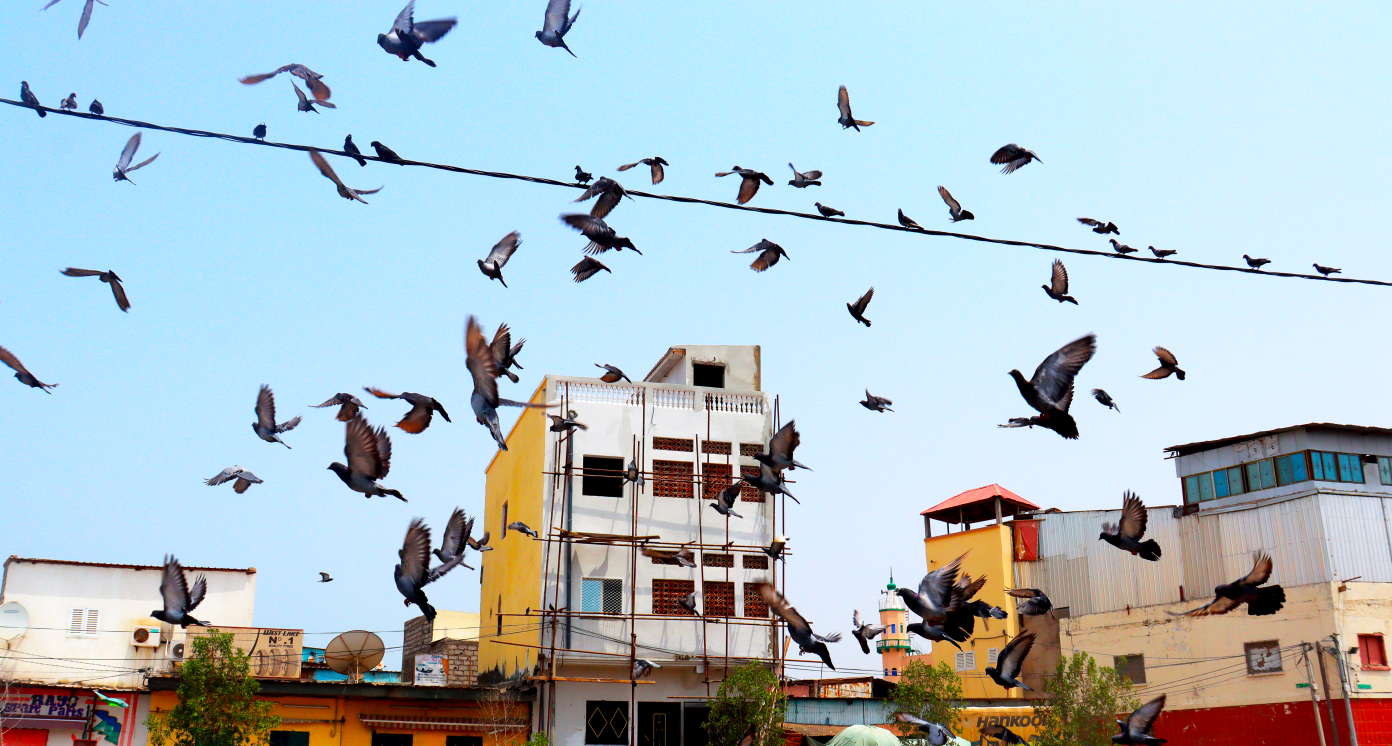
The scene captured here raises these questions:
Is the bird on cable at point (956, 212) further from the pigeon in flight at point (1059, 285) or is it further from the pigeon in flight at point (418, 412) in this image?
the pigeon in flight at point (418, 412)

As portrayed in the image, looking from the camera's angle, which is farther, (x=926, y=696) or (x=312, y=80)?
(x=926, y=696)

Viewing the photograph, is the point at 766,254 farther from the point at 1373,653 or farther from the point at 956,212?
the point at 1373,653

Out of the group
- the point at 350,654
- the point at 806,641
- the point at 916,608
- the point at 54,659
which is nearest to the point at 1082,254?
the point at 916,608

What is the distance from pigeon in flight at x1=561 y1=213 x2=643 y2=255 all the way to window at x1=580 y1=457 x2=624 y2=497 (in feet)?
61.4

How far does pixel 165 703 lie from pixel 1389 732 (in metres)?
30.6

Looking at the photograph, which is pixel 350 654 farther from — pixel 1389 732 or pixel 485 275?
pixel 1389 732

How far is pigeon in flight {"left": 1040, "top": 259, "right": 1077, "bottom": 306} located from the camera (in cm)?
1279

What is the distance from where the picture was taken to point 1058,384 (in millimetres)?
11289

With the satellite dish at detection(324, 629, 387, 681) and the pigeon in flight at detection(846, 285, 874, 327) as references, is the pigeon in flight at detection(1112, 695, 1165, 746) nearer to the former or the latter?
the pigeon in flight at detection(846, 285, 874, 327)

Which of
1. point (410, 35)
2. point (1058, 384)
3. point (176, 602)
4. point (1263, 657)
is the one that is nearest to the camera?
point (410, 35)

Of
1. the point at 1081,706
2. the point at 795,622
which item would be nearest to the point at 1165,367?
the point at 795,622

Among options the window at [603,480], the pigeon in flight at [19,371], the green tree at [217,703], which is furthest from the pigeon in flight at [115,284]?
the window at [603,480]

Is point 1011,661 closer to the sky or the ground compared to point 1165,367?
closer to the ground

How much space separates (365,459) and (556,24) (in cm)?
423
